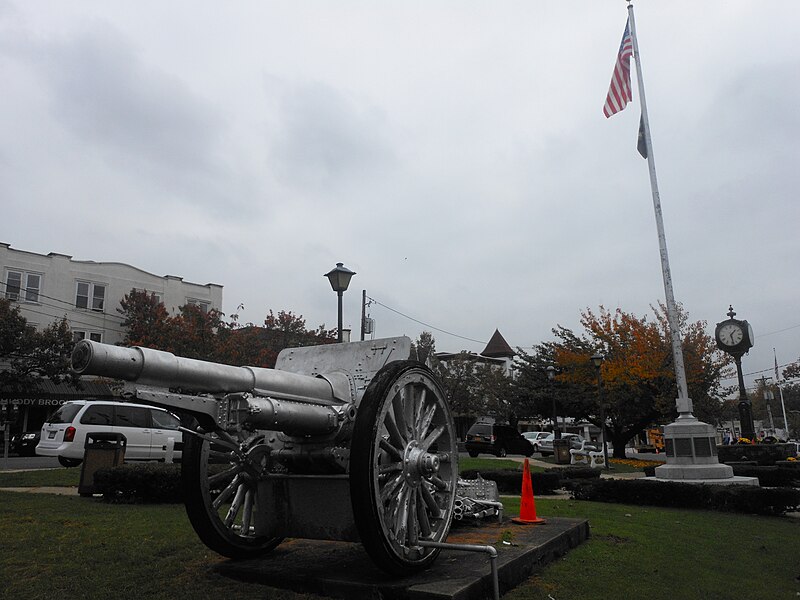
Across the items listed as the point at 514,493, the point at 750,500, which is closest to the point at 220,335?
the point at 514,493

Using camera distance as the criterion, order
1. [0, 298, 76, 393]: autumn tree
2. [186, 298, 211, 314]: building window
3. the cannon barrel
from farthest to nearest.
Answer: [186, 298, 211, 314]: building window, [0, 298, 76, 393]: autumn tree, the cannon barrel

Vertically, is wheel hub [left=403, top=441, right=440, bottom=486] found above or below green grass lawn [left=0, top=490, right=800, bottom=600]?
above

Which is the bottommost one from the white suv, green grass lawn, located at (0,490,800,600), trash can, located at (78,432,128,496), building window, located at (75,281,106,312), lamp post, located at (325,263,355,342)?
green grass lawn, located at (0,490,800,600)

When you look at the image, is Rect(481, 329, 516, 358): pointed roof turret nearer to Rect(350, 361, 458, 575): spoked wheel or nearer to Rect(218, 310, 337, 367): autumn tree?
Rect(218, 310, 337, 367): autumn tree

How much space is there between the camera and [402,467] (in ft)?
16.5

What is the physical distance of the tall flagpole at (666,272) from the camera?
15156 mm

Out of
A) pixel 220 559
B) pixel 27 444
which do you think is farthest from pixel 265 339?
pixel 220 559

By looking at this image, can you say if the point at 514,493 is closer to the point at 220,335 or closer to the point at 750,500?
the point at 750,500

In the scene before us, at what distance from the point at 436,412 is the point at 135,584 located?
2.84 meters

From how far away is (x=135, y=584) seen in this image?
5.30 metres

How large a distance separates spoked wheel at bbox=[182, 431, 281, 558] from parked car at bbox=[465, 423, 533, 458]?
86.9ft

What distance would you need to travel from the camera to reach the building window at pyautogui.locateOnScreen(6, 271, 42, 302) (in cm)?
3173

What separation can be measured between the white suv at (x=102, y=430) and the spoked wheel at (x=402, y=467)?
38.8 feet

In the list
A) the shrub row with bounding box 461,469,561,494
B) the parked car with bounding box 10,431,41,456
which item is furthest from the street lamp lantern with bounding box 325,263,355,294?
the parked car with bounding box 10,431,41,456
